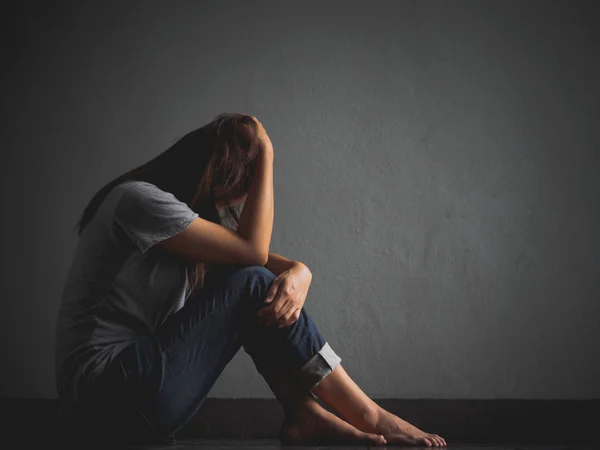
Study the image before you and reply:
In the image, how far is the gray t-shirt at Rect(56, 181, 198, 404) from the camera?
1.21 m

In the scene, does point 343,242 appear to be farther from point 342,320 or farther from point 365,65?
point 365,65

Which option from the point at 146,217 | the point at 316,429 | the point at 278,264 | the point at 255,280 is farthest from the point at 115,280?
the point at 316,429

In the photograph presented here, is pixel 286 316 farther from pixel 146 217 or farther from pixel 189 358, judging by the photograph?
pixel 146 217

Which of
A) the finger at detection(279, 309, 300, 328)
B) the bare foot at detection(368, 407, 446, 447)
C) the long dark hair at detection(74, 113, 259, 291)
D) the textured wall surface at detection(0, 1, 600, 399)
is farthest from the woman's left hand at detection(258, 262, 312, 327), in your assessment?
the textured wall surface at detection(0, 1, 600, 399)

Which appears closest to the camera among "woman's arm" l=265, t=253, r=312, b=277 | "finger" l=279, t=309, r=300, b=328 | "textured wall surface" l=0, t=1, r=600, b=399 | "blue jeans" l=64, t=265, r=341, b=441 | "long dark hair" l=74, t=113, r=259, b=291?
"blue jeans" l=64, t=265, r=341, b=441

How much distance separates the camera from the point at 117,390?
1167 mm

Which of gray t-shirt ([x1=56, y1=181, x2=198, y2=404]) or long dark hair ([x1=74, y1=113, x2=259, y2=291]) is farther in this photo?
long dark hair ([x1=74, y1=113, x2=259, y2=291])

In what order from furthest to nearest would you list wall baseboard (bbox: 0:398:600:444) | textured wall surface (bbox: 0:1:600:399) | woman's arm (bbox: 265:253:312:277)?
textured wall surface (bbox: 0:1:600:399)
wall baseboard (bbox: 0:398:600:444)
woman's arm (bbox: 265:253:312:277)

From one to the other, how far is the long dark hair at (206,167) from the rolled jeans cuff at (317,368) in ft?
1.14

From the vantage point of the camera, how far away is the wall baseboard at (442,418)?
6.93 feet

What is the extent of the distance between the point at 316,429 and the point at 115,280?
58 cm

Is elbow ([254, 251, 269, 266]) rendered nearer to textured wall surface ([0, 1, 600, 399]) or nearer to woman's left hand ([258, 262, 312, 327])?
woman's left hand ([258, 262, 312, 327])

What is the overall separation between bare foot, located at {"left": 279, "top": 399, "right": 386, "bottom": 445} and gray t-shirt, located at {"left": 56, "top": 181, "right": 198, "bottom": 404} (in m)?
0.41

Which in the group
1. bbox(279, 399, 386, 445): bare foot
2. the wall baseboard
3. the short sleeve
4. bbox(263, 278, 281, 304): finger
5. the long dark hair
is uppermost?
the long dark hair
